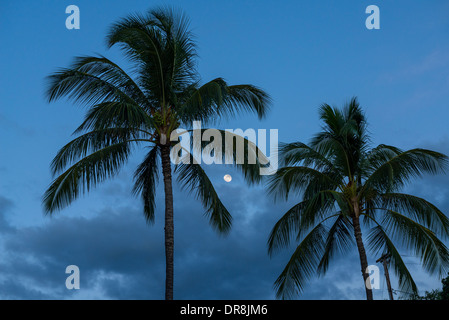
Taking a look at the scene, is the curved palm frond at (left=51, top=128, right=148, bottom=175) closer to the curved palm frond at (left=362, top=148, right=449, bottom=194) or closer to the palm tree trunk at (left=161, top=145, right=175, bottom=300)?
the palm tree trunk at (left=161, top=145, right=175, bottom=300)

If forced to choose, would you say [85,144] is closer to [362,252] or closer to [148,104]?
[148,104]

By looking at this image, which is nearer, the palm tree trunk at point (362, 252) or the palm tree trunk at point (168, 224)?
the palm tree trunk at point (168, 224)

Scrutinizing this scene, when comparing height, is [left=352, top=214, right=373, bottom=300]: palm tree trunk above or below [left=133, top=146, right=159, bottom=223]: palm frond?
below

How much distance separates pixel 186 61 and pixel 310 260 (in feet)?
24.9

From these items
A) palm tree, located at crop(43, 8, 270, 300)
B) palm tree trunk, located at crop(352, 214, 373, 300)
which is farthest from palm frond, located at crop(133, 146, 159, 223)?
palm tree trunk, located at crop(352, 214, 373, 300)

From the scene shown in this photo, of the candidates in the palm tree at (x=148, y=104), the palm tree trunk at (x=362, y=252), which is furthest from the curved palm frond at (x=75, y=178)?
A: the palm tree trunk at (x=362, y=252)

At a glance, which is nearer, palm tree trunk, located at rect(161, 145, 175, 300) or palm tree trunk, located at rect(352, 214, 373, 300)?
palm tree trunk, located at rect(161, 145, 175, 300)

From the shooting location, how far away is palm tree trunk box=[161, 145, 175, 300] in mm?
13789

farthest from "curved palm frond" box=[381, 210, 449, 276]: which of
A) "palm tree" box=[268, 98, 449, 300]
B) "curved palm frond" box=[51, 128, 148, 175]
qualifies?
"curved palm frond" box=[51, 128, 148, 175]

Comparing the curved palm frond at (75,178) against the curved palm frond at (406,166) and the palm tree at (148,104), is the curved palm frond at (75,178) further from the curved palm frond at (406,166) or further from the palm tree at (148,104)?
the curved palm frond at (406,166)

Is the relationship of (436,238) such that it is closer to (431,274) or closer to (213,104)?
(431,274)

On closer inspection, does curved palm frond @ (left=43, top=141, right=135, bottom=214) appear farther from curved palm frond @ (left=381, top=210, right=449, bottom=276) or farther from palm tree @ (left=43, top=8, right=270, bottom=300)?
curved palm frond @ (left=381, top=210, right=449, bottom=276)

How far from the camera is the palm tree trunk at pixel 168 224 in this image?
45.2 feet
